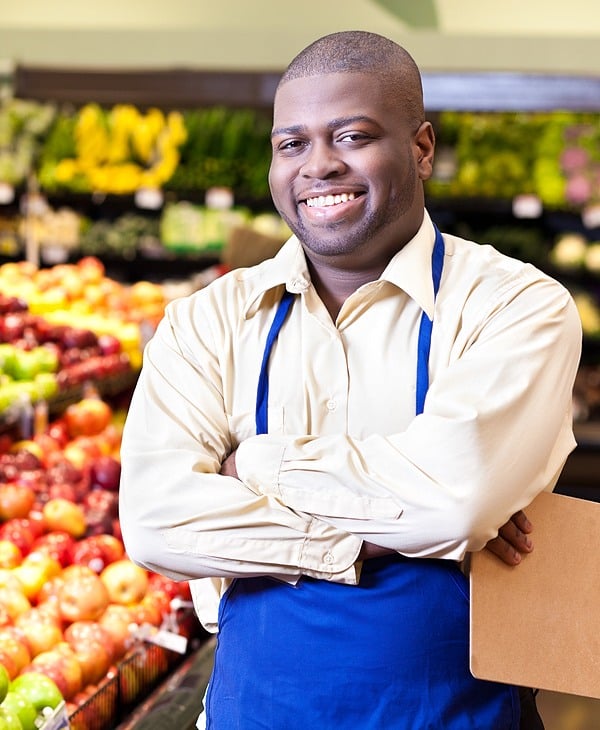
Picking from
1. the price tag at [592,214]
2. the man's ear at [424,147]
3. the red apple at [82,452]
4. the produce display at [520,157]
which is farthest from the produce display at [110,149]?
the man's ear at [424,147]

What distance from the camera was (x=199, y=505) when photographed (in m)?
1.62

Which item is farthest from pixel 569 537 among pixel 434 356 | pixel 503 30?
pixel 503 30

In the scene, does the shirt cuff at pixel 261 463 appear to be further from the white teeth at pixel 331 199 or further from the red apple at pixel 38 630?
the red apple at pixel 38 630

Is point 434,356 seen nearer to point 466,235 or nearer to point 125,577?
point 125,577

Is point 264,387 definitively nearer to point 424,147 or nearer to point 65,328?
point 424,147

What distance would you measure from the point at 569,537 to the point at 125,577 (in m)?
1.41

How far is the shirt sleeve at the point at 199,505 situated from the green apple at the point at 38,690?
0.61 m

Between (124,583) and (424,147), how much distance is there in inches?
57.3

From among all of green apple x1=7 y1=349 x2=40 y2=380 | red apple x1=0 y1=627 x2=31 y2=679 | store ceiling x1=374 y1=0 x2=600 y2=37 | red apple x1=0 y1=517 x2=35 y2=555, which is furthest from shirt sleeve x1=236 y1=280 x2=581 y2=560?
store ceiling x1=374 y1=0 x2=600 y2=37

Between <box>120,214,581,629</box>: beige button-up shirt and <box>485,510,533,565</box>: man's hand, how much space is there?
0.04 metres

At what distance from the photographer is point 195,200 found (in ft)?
24.6

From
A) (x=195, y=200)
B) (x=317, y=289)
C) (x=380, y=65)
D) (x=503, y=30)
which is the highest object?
(x=380, y=65)

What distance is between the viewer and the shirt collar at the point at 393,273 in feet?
5.52

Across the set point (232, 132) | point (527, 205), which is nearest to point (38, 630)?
point (527, 205)
